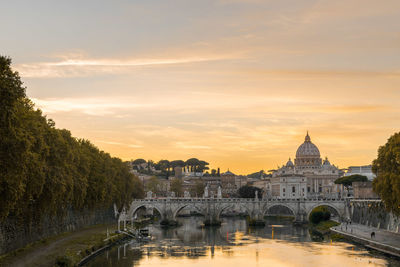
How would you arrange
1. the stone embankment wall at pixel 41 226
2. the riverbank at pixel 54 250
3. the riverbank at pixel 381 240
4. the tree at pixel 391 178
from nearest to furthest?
the riverbank at pixel 54 250 < the stone embankment wall at pixel 41 226 < the riverbank at pixel 381 240 < the tree at pixel 391 178

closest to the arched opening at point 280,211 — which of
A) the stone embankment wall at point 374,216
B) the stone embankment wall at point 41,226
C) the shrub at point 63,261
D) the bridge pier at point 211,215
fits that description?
the bridge pier at point 211,215

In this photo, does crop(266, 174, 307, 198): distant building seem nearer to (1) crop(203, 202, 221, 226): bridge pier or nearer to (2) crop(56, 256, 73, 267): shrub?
(1) crop(203, 202, 221, 226): bridge pier

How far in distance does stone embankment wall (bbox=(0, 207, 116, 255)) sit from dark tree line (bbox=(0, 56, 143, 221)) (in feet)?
3.91

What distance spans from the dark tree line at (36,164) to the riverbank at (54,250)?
250 centimetres

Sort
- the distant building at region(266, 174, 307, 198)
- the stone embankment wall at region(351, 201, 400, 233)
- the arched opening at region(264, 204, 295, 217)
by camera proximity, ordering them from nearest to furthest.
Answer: the stone embankment wall at region(351, 201, 400, 233)
the arched opening at region(264, 204, 295, 217)
the distant building at region(266, 174, 307, 198)

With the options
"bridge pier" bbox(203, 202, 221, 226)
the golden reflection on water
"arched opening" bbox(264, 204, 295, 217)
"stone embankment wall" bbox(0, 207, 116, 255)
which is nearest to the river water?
the golden reflection on water

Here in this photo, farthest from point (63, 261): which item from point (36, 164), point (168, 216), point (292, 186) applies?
point (292, 186)

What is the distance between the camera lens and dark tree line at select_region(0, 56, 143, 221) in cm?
2942

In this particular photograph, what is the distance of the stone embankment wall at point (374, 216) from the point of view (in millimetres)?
69938

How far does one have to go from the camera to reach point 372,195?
104 meters

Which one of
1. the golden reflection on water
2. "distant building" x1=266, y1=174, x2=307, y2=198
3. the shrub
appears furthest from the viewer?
"distant building" x1=266, y1=174, x2=307, y2=198

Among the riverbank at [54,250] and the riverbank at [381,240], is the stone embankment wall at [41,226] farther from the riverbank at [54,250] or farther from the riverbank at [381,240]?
the riverbank at [381,240]

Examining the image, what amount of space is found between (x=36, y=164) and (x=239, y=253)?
973 inches

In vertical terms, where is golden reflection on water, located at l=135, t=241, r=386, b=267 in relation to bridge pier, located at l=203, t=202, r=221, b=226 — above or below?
below
